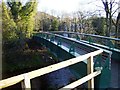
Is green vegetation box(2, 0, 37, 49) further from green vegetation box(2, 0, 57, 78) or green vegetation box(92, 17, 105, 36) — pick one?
green vegetation box(92, 17, 105, 36)

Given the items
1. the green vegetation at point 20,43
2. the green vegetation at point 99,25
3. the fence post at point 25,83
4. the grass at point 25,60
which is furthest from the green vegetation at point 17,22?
the fence post at point 25,83

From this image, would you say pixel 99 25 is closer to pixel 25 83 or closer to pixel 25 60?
pixel 25 60

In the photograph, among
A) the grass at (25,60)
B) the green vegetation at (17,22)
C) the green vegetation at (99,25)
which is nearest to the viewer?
the grass at (25,60)

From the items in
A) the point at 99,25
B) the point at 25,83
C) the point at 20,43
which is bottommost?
the point at 20,43

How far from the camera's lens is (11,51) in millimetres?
28703

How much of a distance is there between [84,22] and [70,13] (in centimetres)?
1477

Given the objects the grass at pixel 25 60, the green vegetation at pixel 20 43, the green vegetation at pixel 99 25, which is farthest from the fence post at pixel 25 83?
the green vegetation at pixel 99 25

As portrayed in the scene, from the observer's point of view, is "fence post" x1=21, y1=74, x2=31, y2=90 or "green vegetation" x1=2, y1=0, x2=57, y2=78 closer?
"fence post" x1=21, y1=74, x2=31, y2=90

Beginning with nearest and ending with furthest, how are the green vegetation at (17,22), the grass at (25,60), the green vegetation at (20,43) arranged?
the grass at (25,60), the green vegetation at (20,43), the green vegetation at (17,22)

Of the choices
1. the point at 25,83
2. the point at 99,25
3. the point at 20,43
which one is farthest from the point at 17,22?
the point at 25,83

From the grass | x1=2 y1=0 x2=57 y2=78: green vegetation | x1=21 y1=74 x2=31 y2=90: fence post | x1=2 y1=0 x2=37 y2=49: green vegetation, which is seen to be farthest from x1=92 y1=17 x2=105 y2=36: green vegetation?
x1=21 y1=74 x2=31 y2=90: fence post

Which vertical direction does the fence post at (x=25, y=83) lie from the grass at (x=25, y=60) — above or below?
above

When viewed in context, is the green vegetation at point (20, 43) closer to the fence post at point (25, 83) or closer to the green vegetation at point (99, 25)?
the green vegetation at point (99, 25)

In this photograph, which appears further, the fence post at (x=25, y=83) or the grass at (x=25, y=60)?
the grass at (x=25, y=60)
